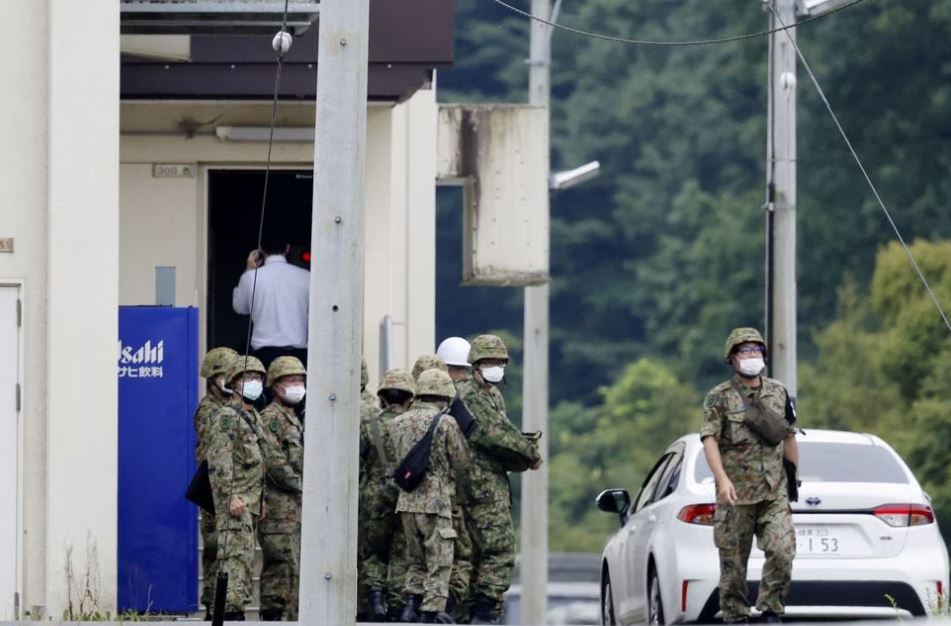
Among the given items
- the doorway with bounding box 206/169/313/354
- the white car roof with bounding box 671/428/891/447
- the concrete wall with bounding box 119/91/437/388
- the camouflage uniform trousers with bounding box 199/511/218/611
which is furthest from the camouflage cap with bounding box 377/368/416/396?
the doorway with bounding box 206/169/313/354

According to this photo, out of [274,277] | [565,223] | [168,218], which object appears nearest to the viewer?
[274,277]

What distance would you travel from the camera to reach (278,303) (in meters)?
19.6

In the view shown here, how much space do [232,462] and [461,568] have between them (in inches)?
67.1

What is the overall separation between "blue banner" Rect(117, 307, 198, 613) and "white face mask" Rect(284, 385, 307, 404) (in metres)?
1.19

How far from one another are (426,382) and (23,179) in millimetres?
2992

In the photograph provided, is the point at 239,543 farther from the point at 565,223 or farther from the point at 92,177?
the point at 565,223

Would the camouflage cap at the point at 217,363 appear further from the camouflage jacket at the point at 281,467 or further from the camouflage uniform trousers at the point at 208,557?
the camouflage uniform trousers at the point at 208,557

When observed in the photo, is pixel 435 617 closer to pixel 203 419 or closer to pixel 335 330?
pixel 203 419

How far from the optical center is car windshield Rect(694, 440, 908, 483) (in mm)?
16703

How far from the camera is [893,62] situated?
56.3 meters

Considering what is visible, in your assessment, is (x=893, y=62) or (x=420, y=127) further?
(x=893, y=62)

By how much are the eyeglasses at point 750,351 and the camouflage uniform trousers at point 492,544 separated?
1.88 m

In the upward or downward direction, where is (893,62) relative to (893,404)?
upward

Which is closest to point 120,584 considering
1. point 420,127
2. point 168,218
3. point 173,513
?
point 173,513
